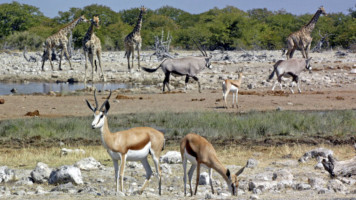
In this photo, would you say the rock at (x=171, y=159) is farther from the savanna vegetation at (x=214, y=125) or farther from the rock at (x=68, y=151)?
the savanna vegetation at (x=214, y=125)

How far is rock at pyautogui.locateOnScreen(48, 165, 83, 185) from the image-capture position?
9.43 m

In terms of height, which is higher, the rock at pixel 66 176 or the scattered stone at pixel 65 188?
the rock at pixel 66 176

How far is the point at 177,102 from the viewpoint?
20.5 meters

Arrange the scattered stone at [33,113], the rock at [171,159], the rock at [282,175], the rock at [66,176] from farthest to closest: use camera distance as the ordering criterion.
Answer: the scattered stone at [33,113] < the rock at [171,159] < the rock at [282,175] < the rock at [66,176]

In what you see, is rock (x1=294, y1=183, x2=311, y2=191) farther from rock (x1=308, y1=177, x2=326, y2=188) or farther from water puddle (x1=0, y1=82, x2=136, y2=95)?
water puddle (x1=0, y1=82, x2=136, y2=95)

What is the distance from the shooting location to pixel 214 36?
4819 cm

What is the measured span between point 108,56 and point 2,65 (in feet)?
26.8

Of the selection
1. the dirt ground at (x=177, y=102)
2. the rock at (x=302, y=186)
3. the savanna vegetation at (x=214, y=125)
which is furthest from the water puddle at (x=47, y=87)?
the rock at (x=302, y=186)

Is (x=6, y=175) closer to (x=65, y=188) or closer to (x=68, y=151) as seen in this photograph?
(x=65, y=188)

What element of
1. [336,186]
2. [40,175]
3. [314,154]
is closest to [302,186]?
[336,186]

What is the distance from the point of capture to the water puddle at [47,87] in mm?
26016

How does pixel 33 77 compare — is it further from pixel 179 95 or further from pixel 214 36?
pixel 214 36

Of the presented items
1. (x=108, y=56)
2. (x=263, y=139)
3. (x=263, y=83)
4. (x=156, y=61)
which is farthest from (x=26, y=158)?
(x=108, y=56)

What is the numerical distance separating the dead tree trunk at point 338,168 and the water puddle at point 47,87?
57.5 feet
